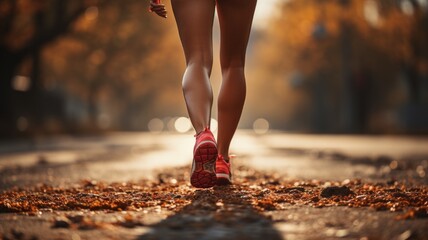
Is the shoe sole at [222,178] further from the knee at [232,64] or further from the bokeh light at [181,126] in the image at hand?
the bokeh light at [181,126]

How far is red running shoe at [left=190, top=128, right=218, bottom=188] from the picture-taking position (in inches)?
143

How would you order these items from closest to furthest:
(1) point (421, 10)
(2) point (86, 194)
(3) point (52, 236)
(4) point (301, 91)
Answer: (3) point (52, 236) → (2) point (86, 194) → (1) point (421, 10) → (4) point (301, 91)

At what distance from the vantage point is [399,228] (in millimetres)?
2498

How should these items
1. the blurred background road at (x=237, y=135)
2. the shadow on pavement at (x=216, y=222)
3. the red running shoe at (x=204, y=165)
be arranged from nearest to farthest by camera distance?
the shadow on pavement at (x=216, y=222) < the blurred background road at (x=237, y=135) < the red running shoe at (x=204, y=165)

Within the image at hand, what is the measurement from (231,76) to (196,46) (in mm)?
401

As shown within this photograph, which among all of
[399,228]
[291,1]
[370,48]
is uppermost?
[291,1]

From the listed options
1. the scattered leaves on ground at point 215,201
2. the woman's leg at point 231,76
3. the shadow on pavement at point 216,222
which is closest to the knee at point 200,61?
the woman's leg at point 231,76

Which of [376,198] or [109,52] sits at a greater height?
[109,52]

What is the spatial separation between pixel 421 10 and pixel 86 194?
21.6 m

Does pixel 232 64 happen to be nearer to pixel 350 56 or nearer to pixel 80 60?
pixel 350 56

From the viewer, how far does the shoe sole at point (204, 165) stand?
3.62 m

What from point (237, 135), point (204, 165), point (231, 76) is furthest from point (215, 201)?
point (237, 135)

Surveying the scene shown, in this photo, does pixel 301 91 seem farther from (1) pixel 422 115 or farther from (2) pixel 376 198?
(2) pixel 376 198

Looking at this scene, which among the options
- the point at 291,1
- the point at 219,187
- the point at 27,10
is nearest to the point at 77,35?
the point at 27,10
